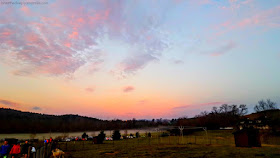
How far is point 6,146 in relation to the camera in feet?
40.7

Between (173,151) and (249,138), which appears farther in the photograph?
(249,138)

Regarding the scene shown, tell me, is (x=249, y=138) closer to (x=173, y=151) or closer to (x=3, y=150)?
(x=173, y=151)

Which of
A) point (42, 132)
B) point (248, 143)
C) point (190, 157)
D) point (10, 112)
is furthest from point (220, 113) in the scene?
point (10, 112)

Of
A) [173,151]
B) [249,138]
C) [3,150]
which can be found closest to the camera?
[3,150]

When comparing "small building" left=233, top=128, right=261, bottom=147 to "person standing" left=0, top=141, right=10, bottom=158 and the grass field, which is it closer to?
the grass field

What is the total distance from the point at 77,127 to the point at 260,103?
138385 millimetres

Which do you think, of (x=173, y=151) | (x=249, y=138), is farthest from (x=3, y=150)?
(x=249, y=138)

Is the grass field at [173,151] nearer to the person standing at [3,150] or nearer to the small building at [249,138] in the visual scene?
the small building at [249,138]

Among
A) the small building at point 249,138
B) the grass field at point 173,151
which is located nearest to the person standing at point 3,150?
the grass field at point 173,151

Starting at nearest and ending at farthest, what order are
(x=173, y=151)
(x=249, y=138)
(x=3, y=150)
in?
(x=3, y=150) → (x=173, y=151) → (x=249, y=138)

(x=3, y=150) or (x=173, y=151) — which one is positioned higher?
(x=3, y=150)

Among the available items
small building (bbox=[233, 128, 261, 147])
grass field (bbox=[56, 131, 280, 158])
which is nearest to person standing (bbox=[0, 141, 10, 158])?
grass field (bbox=[56, 131, 280, 158])

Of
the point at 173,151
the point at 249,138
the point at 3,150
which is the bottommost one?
the point at 173,151

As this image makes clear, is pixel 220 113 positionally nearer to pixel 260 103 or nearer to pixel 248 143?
pixel 260 103
